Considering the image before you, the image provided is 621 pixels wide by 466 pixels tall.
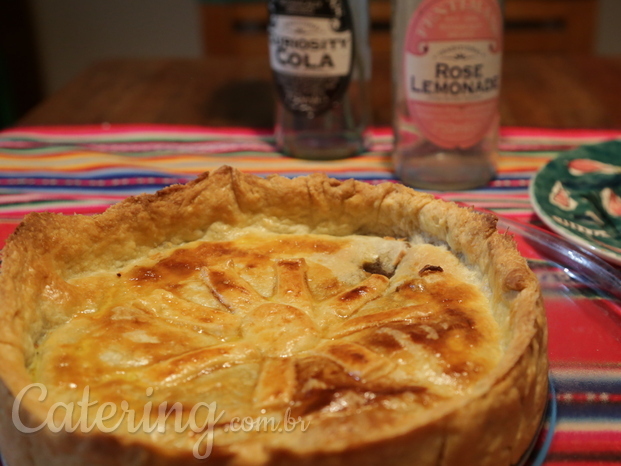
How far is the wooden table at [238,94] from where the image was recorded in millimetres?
2514

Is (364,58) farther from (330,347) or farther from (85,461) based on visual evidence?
(85,461)

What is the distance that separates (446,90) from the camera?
1732mm

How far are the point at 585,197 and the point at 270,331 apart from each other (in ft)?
3.38

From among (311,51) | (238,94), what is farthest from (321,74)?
(238,94)

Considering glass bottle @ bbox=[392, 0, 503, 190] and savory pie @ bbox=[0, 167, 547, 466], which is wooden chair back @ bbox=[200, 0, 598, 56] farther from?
savory pie @ bbox=[0, 167, 547, 466]

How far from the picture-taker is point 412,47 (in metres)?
1.73

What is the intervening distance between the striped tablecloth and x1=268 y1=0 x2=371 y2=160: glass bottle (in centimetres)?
8

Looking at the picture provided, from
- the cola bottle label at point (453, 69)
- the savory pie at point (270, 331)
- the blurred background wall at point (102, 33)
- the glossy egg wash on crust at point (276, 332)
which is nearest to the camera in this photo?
the savory pie at point (270, 331)

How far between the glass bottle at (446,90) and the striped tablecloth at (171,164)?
0.08 metres

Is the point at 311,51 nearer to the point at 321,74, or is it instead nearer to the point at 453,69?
the point at 321,74

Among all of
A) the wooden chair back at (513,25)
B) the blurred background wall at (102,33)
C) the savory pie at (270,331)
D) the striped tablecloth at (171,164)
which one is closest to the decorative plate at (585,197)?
the striped tablecloth at (171,164)

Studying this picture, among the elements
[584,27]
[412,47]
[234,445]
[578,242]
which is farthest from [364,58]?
[584,27]

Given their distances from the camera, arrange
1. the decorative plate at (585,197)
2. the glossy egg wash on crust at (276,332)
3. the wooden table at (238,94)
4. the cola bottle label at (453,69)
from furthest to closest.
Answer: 1. the wooden table at (238,94)
2. the cola bottle label at (453,69)
3. the decorative plate at (585,197)
4. the glossy egg wash on crust at (276,332)

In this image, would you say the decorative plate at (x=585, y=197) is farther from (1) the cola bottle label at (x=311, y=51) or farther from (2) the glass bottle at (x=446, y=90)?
(1) the cola bottle label at (x=311, y=51)
